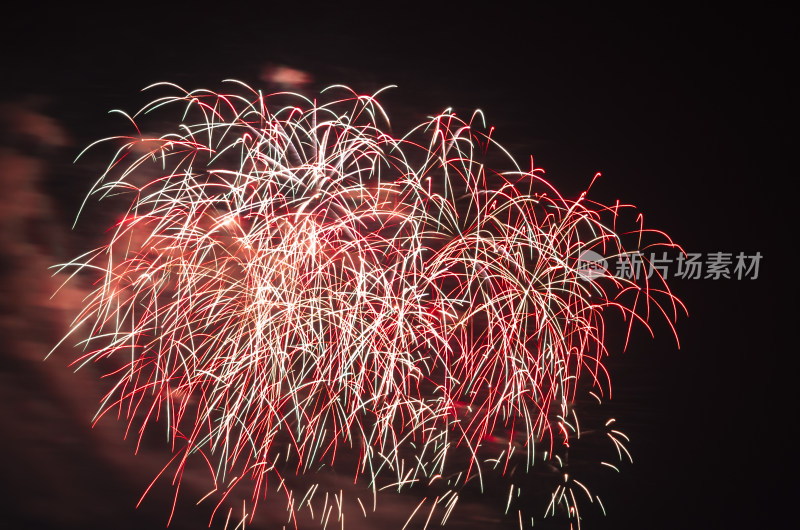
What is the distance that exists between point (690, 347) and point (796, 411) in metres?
0.49

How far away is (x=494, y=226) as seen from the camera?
1371 millimetres

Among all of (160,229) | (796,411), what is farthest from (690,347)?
(160,229)

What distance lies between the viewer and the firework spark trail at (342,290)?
135 cm

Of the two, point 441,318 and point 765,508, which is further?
point 765,508

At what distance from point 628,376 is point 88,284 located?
2.03 metres

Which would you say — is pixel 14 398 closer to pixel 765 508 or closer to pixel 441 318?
pixel 441 318

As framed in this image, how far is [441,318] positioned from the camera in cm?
136

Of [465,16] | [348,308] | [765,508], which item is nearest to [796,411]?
[765,508]

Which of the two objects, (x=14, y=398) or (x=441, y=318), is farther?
(x=14, y=398)

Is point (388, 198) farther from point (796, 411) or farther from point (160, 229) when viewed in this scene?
point (796, 411)

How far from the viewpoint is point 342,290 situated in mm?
1346

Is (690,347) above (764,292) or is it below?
below

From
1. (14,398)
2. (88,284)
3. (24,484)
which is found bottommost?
(24,484)

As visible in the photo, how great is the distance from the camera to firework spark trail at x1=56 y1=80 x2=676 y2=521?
135 centimetres
